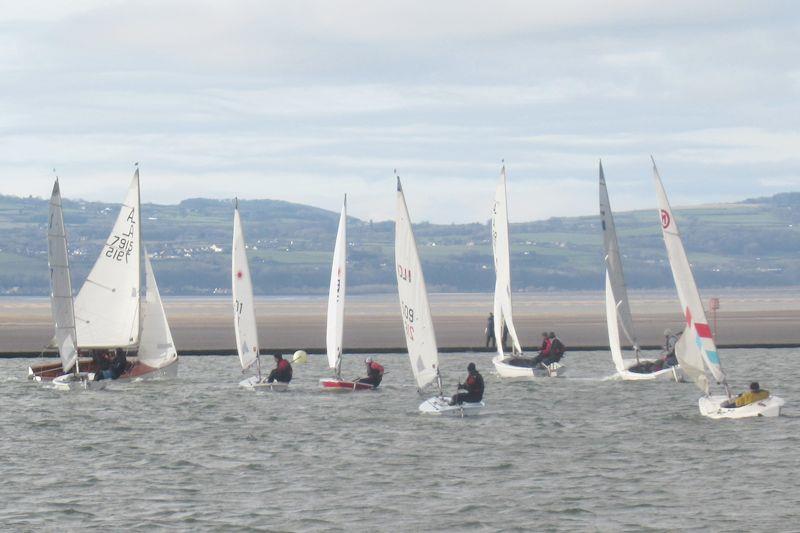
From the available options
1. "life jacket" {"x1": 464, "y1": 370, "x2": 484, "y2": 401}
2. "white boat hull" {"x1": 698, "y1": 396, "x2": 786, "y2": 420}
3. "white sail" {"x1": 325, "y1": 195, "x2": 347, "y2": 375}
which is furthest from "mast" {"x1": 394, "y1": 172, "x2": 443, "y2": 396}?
"white boat hull" {"x1": 698, "y1": 396, "x2": 786, "y2": 420}

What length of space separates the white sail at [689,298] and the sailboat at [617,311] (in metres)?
10.8

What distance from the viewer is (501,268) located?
5441 cm

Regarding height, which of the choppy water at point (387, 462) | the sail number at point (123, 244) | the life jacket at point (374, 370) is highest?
the sail number at point (123, 244)

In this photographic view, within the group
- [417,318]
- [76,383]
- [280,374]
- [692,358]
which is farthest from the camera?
[76,383]

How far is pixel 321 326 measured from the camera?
92750 millimetres

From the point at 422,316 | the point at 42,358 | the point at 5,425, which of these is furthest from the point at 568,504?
the point at 42,358

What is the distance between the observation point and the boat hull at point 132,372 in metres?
48.8

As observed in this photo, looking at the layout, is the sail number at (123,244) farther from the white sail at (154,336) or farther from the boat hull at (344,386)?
the boat hull at (344,386)

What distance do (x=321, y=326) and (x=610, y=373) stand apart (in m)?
42.4

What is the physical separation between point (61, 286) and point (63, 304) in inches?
23.4

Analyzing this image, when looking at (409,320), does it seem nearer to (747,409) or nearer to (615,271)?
(747,409)

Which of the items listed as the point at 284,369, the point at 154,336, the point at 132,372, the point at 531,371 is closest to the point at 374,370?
the point at 284,369

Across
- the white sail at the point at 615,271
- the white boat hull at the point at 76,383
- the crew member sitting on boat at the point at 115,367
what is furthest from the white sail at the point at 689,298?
the crew member sitting on boat at the point at 115,367

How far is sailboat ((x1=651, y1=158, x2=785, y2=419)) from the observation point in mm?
36969
